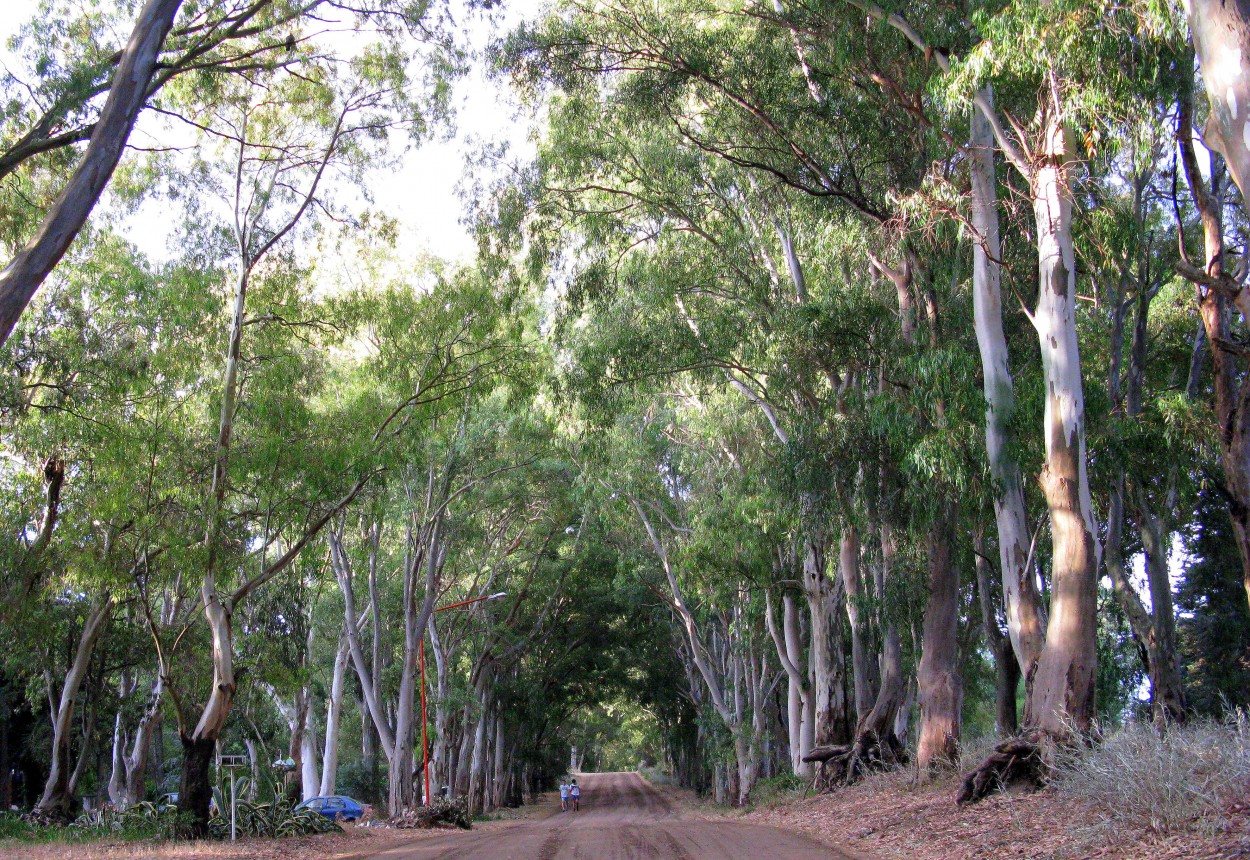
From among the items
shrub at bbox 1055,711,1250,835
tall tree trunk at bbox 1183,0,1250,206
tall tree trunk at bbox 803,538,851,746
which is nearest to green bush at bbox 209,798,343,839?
tall tree trunk at bbox 803,538,851,746

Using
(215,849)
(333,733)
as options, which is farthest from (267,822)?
(333,733)

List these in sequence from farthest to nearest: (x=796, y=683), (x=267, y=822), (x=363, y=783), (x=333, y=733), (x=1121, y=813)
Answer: (x=363, y=783), (x=333, y=733), (x=796, y=683), (x=267, y=822), (x=1121, y=813)

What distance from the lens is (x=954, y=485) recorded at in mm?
12906

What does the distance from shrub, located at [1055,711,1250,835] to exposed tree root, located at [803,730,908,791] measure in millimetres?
8708

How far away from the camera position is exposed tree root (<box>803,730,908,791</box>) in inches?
687

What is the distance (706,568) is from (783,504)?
19.8ft

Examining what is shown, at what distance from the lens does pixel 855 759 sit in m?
18.0

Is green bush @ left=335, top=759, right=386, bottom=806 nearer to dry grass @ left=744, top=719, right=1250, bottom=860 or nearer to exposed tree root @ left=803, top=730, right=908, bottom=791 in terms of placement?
exposed tree root @ left=803, top=730, right=908, bottom=791

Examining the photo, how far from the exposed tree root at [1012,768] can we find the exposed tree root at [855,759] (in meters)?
5.59

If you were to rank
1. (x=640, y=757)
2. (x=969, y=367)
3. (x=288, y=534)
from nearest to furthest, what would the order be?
(x=969, y=367) < (x=288, y=534) < (x=640, y=757)

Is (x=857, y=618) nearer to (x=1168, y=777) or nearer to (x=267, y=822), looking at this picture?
(x=267, y=822)

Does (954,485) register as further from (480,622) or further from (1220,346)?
(480,622)

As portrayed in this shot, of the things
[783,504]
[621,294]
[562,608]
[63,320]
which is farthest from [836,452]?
[562,608]

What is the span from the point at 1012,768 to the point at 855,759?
7.55 metres
